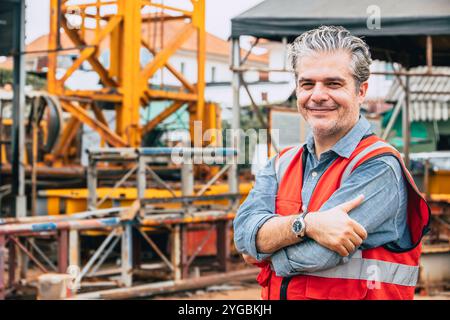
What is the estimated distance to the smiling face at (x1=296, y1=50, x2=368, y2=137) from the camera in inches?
89.1

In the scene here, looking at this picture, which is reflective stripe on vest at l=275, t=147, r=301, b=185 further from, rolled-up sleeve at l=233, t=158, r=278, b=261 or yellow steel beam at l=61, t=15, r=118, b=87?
yellow steel beam at l=61, t=15, r=118, b=87

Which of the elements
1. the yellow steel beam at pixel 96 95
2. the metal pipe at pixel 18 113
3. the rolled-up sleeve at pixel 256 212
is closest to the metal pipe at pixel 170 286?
the metal pipe at pixel 18 113

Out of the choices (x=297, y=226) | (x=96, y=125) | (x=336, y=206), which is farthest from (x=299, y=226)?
(x=96, y=125)

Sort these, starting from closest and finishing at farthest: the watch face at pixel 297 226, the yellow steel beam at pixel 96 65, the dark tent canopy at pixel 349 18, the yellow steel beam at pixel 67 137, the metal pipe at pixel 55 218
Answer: the watch face at pixel 297 226
the metal pipe at pixel 55 218
the dark tent canopy at pixel 349 18
the yellow steel beam at pixel 96 65
the yellow steel beam at pixel 67 137

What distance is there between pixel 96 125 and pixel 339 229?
30.6ft

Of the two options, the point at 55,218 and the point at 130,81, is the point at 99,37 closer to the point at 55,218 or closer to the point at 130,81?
the point at 130,81

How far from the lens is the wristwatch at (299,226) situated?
219cm

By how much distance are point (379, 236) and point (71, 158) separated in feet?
35.3

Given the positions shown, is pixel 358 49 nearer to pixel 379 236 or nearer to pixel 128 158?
pixel 379 236

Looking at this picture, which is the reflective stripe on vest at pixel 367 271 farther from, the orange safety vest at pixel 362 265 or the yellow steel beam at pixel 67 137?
the yellow steel beam at pixel 67 137

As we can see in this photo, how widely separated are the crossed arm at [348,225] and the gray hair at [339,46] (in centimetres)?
30

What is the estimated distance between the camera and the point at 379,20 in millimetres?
8516
